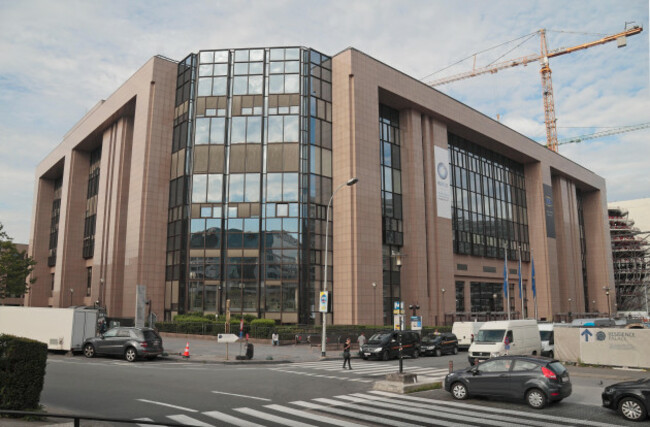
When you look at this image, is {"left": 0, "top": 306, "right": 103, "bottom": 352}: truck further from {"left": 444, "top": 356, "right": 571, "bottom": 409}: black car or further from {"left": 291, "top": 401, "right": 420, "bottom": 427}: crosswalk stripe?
{"left": 444, "top": 356, "right": 571, "bottom": 409}: black car

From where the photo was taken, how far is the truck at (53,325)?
25328mm

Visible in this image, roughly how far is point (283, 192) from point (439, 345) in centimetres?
2105

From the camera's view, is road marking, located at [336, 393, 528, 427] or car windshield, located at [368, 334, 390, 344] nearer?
road marking, located at [336, 393, 528, 427]

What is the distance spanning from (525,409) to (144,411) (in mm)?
10433

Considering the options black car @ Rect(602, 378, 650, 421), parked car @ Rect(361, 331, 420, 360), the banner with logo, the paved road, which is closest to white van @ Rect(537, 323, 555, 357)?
parked car @ Rect(361, 331, 420, 360)

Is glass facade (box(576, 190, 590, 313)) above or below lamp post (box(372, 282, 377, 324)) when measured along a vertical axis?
above

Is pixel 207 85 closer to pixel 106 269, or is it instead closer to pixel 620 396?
pixel 106 269

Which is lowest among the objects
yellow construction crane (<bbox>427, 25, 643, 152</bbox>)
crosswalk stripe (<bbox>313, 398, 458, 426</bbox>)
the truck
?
crosswalk stripe (<bbox>313, 398, 458, 426</bbox>)

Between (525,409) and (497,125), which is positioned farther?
(497,125)

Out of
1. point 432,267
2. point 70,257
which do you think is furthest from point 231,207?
point 70,257

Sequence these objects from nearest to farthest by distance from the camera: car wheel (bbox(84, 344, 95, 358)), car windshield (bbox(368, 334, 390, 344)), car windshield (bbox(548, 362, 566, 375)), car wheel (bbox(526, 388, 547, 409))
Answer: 1. car wheel (bbox(526, 388, 547, 409))
2. car windshield (bbox(548, 362, 566, 375))
3. car wheel (bbox(84, 344, 95, 358))
4. car windshield (bbox(368, 334, 390, 344))

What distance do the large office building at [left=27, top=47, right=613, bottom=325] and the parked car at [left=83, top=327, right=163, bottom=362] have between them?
2023 cm

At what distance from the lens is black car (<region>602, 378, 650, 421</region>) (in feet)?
39.4

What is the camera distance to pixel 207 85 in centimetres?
4894
